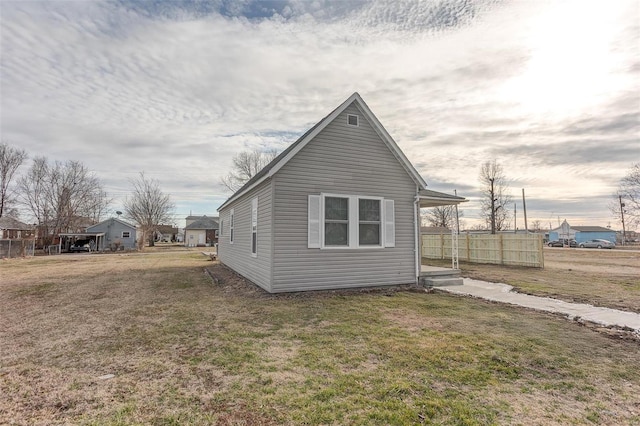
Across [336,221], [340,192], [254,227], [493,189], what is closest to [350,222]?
[336,221]

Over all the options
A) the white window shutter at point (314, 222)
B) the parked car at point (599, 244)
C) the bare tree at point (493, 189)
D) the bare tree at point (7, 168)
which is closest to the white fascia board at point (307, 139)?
the white window shutter at point (314, 222)

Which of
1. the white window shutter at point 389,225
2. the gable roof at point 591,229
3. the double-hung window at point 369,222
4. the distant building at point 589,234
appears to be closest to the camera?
the double-hung window at point 369,222

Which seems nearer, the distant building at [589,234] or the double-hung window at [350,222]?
the double-hung window at [350,222]

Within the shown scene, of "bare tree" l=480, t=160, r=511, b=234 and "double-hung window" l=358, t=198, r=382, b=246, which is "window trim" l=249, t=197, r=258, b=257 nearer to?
"double-hung window" l=358, t=198, r=382, b=246

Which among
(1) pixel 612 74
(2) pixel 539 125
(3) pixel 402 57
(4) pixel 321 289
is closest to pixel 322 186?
(4) pixel 321 289

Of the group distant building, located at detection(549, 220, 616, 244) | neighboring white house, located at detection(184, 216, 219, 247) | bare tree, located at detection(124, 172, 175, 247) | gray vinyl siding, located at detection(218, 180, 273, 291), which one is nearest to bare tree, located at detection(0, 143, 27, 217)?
bare tree, located at detection(124, 172, 175, 247)

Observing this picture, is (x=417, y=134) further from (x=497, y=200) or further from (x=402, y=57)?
(x=497, y=200)

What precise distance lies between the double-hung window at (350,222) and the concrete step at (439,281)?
6.34ft

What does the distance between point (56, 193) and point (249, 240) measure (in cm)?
4006

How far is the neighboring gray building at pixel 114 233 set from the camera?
1503 inches

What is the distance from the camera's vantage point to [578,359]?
420 centimetres

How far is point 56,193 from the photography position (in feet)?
125

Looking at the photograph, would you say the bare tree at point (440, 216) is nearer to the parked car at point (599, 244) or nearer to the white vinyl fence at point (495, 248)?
the parked car at point (599, 244)

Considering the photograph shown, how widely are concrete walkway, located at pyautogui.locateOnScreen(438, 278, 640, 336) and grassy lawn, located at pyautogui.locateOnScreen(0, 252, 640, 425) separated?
706mm
